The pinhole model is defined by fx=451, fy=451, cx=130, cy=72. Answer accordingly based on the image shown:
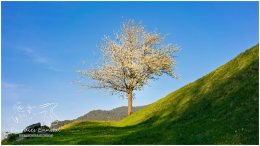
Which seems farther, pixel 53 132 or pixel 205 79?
pixel 205 79

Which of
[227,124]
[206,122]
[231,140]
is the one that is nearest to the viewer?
[231,140]

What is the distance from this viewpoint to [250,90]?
36688 mm

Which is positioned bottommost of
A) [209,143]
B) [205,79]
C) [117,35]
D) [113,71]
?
[209,143]

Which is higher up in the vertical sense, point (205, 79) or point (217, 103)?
point (205, 79)

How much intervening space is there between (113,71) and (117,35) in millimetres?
6937

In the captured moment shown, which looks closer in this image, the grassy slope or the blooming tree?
the grassy slope

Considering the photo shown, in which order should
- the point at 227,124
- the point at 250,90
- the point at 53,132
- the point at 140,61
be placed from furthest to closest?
the point at 140,61, the point at 53,132, the point at 250,90, the point at 227,124

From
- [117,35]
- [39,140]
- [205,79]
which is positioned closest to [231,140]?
[39,140]

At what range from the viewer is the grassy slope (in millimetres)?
28578

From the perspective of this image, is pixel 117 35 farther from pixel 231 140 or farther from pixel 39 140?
pixel 231 140

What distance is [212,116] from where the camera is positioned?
3544 cm

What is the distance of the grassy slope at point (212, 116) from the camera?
28.6 m

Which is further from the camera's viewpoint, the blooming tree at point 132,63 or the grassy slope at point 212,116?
the blooming tree at point 132,63

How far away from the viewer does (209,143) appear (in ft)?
88.5
